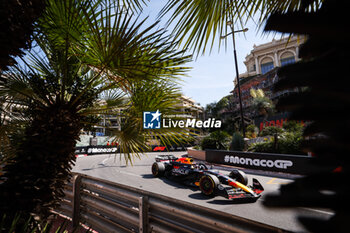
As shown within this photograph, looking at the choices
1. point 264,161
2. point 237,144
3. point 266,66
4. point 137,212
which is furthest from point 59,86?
point 266,66

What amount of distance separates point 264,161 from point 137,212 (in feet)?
30.6

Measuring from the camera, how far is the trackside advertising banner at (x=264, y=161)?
887 cm

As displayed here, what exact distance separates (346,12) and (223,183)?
257 inches

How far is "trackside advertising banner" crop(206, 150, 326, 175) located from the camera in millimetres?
8867

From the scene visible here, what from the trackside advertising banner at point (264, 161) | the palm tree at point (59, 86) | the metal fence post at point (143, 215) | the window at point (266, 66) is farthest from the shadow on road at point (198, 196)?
the window at point (266, 66)

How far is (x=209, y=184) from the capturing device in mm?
6199

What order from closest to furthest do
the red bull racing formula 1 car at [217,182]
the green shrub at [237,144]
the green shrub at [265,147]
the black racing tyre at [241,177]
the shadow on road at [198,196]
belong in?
1. the red bull racing formula 1 car at [217,182]
2. the shadow on road at [198,196]
3. the black racing tyre at [241,177]
4. the green shrub at [265,147]
5. the green shrub at [237,144]

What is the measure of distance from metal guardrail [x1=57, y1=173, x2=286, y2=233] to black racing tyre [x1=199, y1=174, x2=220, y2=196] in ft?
12.5

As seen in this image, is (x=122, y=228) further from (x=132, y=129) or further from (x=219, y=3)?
(x=219, y=3)

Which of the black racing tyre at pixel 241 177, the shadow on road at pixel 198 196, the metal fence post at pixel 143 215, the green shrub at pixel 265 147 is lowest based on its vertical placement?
the shadow on road at pixel 198 196

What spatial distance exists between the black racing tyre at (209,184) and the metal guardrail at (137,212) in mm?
3819

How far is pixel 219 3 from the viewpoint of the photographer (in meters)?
1.66

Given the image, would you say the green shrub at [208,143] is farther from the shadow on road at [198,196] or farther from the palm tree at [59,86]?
the palm tree at [59,86]

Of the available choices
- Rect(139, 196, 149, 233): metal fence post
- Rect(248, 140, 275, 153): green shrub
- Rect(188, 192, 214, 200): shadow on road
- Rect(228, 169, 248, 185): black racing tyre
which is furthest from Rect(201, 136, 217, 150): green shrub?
Rect(139, 196, 149, 233): metal fence post
